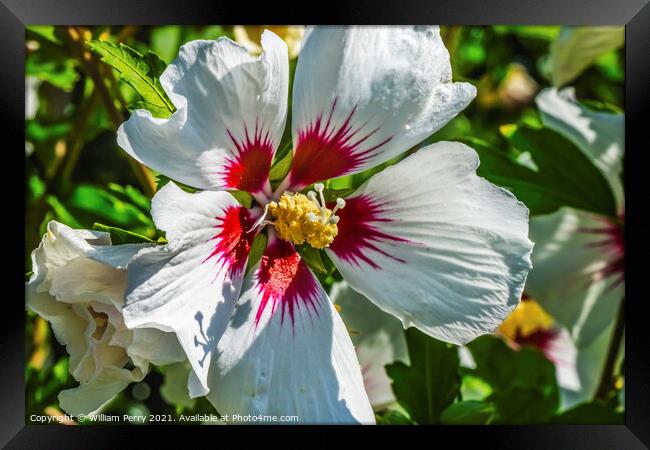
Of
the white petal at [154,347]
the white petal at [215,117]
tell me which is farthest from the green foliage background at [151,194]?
the white petal at [154,347]

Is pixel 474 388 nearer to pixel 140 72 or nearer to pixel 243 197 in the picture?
pixel 243 197

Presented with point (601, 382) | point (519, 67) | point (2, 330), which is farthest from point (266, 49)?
point (519, 67)

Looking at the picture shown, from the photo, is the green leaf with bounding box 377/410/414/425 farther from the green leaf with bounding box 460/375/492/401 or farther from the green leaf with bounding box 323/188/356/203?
the green leaf with bounding box 323/188/356/203

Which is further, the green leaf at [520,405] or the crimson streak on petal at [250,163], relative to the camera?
the green leaf at [520,405]

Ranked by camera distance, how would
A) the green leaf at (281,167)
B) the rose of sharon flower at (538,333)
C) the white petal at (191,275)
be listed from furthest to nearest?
the rose of sharon flower at (538,333), the green leaf at (281,167), the white petal at (191,275)

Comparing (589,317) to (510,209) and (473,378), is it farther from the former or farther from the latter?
(510,209)

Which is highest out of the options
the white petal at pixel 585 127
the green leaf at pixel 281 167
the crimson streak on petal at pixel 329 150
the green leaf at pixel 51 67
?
the white petal at pixel 585 127
